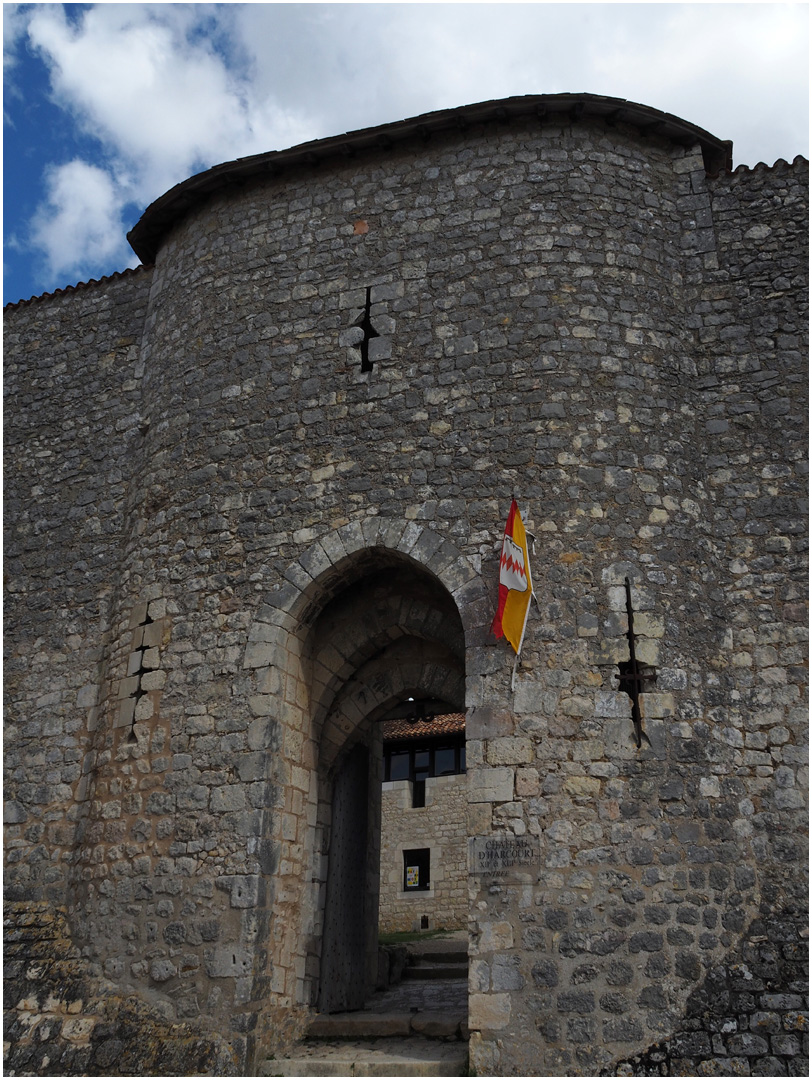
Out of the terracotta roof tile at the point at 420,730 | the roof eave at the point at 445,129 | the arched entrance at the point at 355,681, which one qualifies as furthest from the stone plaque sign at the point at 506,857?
the terracotta roof tile at the point at 420,730

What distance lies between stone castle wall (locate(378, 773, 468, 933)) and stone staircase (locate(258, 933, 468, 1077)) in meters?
8.38

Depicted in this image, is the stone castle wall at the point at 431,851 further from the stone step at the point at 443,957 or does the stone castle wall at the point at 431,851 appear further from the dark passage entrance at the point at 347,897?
the dark passage entrance at the point at 347,897

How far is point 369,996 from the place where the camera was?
29.0ft

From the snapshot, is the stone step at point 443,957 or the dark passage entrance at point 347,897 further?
the stone step at point 443,957

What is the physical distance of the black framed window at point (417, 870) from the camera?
17.2 m

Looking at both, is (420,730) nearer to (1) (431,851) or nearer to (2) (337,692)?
(1) (431,851)

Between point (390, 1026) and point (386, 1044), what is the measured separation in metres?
0.26

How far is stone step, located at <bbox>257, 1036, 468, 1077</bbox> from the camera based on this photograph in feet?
19.5

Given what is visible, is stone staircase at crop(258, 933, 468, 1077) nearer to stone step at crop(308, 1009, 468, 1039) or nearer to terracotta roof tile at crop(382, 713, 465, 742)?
stone step at crop(308, 1009, 468, 1039)

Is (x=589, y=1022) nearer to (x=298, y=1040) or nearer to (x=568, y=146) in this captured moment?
(x=298, y=1040)

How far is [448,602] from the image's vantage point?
25.5 ft

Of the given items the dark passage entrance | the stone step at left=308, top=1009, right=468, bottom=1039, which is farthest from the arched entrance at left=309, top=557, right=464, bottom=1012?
the stone step at left=308, top=1009, right=468, bottom=1039

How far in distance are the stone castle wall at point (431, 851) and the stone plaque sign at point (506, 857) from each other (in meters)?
10.1

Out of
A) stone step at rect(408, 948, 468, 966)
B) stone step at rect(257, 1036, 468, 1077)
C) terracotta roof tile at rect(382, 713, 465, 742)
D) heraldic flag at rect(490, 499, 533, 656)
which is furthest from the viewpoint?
terracotta roof tile at rect(382, 713, 465, 742)
